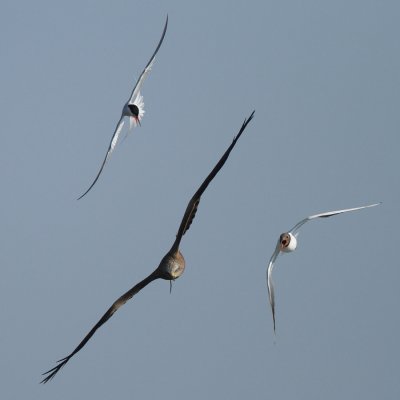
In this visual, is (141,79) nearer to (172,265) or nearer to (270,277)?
(172,265)

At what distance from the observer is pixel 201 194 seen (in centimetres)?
3169

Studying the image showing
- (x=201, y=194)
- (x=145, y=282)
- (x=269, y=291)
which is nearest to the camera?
(x=269, y=291)

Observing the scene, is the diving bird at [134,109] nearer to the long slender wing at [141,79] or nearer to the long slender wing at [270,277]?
the long slender wing at [141,79]

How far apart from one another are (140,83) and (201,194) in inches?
204

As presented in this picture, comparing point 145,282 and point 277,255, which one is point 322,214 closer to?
point 277,255

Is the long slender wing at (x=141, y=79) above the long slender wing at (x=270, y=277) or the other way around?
above

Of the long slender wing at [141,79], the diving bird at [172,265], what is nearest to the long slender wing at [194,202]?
the diving bird at [172,265]

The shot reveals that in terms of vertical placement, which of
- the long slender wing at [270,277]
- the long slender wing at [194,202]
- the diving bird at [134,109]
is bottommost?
the long slender wing at [270,277]

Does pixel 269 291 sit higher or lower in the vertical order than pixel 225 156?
lower

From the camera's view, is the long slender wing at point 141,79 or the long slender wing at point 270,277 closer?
the long slender wing at point 270,277

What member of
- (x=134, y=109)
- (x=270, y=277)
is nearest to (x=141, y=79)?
(x=134, y=109)

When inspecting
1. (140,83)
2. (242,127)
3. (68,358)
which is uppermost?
(140,83)

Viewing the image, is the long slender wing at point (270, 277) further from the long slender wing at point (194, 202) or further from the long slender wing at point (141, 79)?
the long slender wing at point (141, 79)

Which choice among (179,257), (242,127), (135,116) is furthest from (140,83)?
(242,127)
